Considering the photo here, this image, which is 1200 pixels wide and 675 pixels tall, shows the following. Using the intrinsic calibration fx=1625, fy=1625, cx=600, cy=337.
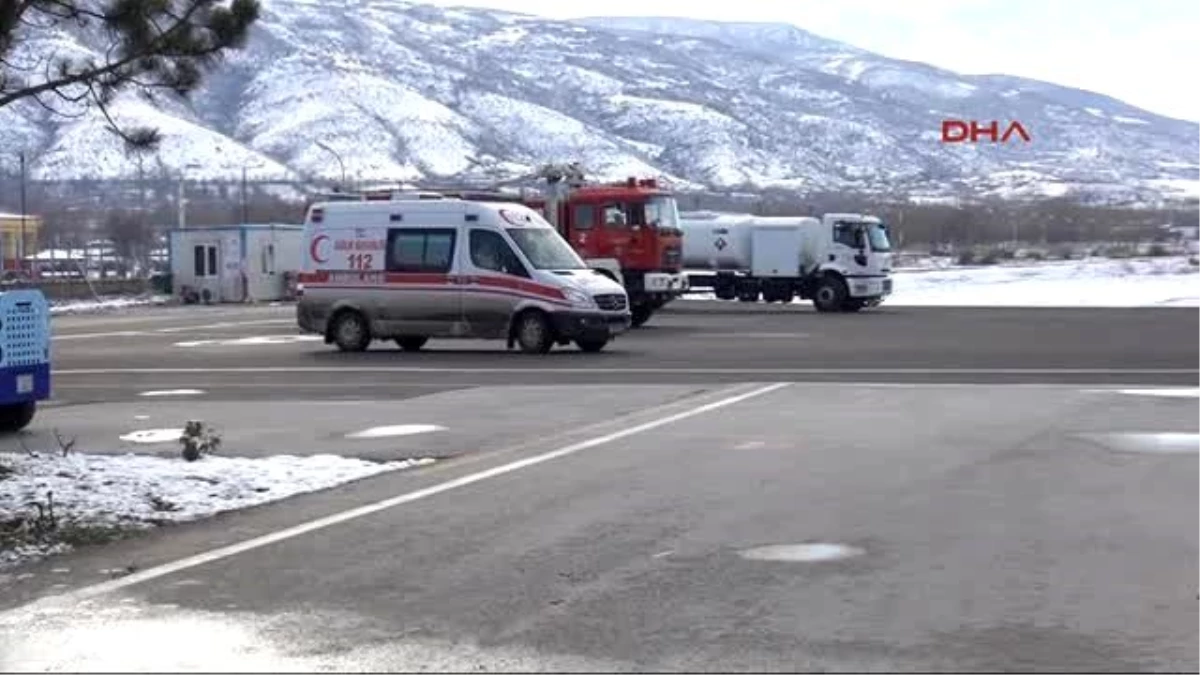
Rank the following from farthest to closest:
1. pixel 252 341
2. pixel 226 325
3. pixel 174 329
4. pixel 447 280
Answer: pixel 226 325, pixel 174 329, pixel 252 341, pixel 447 280

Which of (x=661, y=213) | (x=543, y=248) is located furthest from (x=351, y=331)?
(x=661, y=213)

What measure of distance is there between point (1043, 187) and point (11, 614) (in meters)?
136

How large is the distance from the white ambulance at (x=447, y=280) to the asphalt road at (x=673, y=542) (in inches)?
219

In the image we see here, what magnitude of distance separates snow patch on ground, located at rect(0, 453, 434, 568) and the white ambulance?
12.8 metres

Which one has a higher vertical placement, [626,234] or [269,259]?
[626,234]

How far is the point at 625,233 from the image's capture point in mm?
35375

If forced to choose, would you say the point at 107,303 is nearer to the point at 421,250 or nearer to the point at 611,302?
the point at 421,250

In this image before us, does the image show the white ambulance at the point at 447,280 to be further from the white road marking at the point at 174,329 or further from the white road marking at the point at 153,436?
the white road marking at the point at 153,436

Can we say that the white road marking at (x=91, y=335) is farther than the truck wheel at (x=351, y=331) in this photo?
Yes

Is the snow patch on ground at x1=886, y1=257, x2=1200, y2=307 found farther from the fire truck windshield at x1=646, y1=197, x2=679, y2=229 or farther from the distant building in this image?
the distant building

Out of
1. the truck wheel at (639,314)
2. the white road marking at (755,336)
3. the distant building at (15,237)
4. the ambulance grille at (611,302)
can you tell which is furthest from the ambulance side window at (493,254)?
the distant building at (15,237)

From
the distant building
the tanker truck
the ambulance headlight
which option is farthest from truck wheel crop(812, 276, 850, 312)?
the distant building

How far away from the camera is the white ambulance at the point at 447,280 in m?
26.3

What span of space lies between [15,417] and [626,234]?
20859 millimetres
